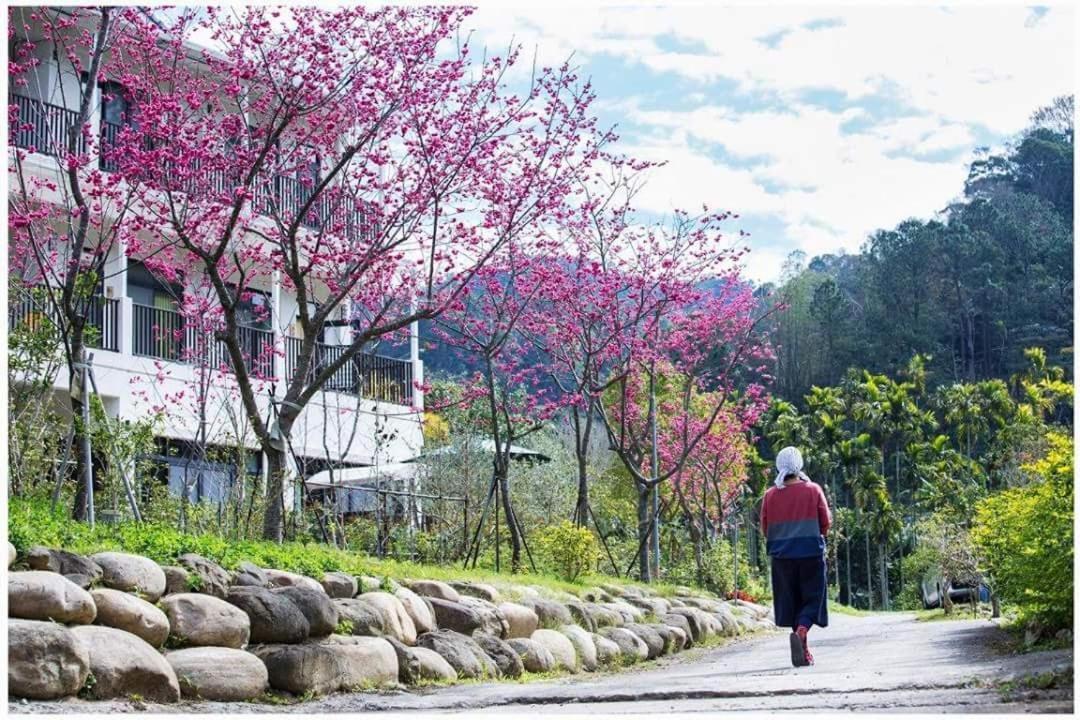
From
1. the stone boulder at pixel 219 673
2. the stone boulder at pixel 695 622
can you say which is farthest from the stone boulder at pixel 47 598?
the stone boulder at pixel 695 622

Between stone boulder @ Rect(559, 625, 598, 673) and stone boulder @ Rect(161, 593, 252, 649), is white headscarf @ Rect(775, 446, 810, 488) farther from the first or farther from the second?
stone boulder @ Rect(161, 593, 252, 649)

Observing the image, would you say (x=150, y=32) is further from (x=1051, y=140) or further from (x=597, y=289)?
(x=1051, y=140)

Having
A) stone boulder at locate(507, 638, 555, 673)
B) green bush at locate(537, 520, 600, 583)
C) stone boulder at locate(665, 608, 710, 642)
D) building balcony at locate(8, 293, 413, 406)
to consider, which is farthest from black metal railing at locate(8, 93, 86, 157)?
stone boulder at locate(665, 608, 710, 642)

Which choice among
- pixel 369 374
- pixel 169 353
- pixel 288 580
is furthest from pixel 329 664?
pixel 369 374

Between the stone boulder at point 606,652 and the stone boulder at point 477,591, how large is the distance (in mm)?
1393

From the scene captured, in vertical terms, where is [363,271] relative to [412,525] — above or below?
above

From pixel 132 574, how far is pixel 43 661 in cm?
144

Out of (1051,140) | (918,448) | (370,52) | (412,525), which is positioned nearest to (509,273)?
(412,525)

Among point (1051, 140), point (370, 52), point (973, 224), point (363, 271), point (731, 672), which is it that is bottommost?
point (731, 672)

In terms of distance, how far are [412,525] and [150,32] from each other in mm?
6680

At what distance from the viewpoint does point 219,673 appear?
28.7ft

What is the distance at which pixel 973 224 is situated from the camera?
7338cm

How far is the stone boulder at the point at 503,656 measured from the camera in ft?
38.3

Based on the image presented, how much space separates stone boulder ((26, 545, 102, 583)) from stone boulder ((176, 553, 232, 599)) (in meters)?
0.90
